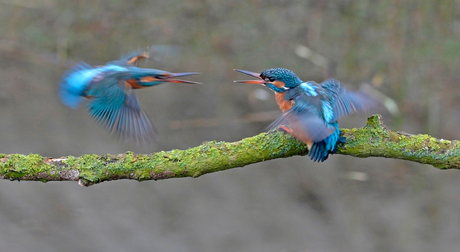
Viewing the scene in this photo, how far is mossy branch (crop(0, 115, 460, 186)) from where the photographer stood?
163 centimetres

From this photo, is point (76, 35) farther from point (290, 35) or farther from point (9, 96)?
point (290, 35)

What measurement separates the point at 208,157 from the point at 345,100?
2.34 ft

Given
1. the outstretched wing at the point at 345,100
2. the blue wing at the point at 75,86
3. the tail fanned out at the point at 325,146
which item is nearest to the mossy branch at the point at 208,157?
the tail fanned out at the point at 325,146

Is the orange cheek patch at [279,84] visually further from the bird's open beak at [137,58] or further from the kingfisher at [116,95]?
the bird's open beak at [137,58]

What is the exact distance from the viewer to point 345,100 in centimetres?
205

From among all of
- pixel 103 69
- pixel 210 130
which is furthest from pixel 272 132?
pixel 210 130

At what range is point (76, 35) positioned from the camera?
3.76 meters

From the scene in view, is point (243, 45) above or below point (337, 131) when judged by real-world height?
above

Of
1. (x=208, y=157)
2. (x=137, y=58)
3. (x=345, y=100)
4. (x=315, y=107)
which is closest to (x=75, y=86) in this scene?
(x=137, y=58)

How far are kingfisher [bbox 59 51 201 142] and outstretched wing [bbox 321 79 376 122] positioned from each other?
63cm

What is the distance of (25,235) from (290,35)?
2564 mm

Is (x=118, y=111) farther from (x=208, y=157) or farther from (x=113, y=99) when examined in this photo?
(x=208, y=157)

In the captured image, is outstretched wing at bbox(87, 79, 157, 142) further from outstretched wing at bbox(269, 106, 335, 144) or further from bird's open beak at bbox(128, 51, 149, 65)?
outstretched wing at bbox(269, 106, 335, 144)

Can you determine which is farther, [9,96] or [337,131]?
[9,96]
